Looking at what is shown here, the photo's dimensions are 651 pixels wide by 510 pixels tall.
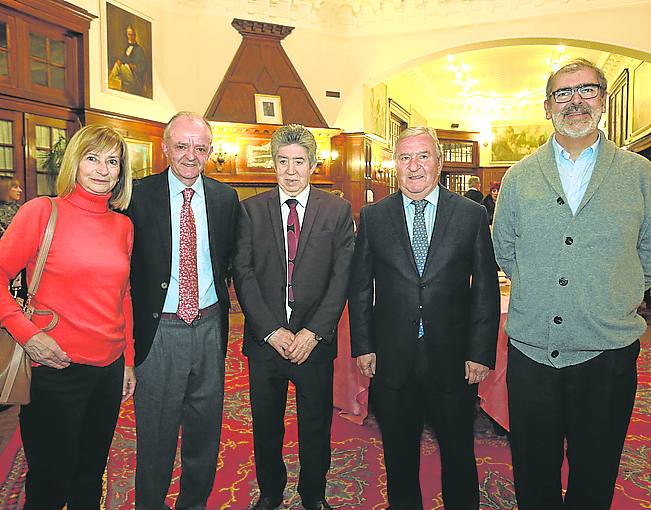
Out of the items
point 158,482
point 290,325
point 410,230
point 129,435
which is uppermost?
point 410,230

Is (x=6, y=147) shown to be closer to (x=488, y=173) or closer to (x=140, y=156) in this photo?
(x=140, y=156)

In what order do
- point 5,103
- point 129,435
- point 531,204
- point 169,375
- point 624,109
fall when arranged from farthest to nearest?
1. point 624,109
2. point 5,103
3. point 129,435
4. point 169,375
5. point 531,204

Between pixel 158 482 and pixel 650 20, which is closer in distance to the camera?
pixel 158 482

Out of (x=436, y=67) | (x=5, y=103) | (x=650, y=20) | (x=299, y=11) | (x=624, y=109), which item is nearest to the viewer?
(x=5, y=103)

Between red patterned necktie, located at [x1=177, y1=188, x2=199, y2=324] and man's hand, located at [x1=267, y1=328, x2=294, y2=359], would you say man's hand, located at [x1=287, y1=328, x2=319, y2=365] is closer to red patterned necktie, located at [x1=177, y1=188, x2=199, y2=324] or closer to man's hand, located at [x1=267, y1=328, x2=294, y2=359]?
man's hand, located at [x1=267, y1=328, x2=294, y2=359]

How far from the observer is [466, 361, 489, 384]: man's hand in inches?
97.6

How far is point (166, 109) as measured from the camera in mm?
9492

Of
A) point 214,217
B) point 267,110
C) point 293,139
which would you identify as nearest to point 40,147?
point 267,110

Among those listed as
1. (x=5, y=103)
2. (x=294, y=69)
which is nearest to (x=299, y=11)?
(x=294, y=69)

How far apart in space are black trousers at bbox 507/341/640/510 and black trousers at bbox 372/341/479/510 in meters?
0.25

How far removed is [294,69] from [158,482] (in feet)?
30.1

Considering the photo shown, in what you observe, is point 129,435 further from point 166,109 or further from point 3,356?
point 166,109

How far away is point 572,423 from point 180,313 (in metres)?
1.67

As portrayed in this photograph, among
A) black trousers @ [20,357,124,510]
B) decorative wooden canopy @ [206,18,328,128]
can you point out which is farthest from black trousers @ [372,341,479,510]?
decorative wooden canopy @ [206,18,328,128]
